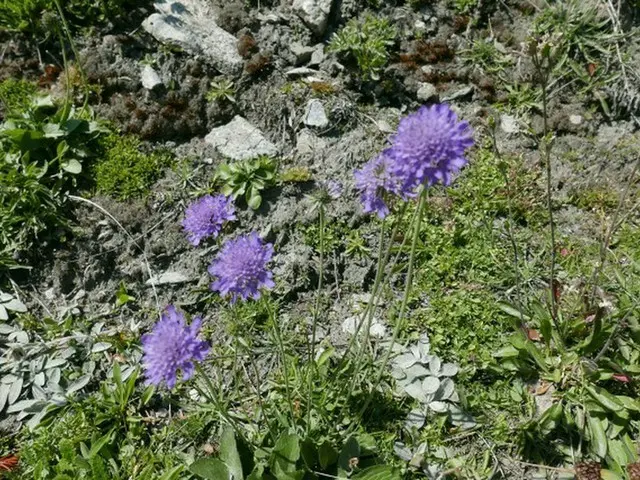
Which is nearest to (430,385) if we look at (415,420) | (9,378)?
(415,420)

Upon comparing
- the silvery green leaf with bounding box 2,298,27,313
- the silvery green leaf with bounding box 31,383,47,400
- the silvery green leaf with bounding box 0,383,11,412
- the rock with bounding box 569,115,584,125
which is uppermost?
the rock with bounding box 569,115,584,125

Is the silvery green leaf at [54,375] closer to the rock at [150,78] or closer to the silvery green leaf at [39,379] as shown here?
the silvery green leaf at [39,379]

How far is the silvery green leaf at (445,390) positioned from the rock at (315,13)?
3.05 m

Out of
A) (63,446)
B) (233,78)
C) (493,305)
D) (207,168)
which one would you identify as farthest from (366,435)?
(233,78)

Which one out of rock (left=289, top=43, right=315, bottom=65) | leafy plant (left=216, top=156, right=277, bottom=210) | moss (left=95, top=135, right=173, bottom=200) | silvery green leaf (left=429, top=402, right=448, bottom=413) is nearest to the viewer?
silvery green leaf (left=429, top=402, right=448, bottom=413)

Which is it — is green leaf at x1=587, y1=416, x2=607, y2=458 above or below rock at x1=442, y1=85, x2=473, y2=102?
below

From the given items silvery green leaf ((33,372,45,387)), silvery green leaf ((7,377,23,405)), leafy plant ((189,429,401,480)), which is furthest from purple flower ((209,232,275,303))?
silvery green leaf ((7,377,23,405))

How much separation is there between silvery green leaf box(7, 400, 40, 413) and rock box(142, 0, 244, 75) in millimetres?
2815

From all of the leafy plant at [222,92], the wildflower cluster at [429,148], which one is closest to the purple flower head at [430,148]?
the wildflower cluster at [429,148]

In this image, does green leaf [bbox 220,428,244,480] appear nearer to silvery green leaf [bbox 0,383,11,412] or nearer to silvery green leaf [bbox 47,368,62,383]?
silvery green leaf [bbox 47,368,62,383]

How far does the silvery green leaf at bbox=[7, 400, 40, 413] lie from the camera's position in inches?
137

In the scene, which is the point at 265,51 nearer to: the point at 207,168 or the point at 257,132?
the point at 257,132

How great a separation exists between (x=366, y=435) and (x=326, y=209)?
5.37 ft

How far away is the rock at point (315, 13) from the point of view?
15.9 ft
